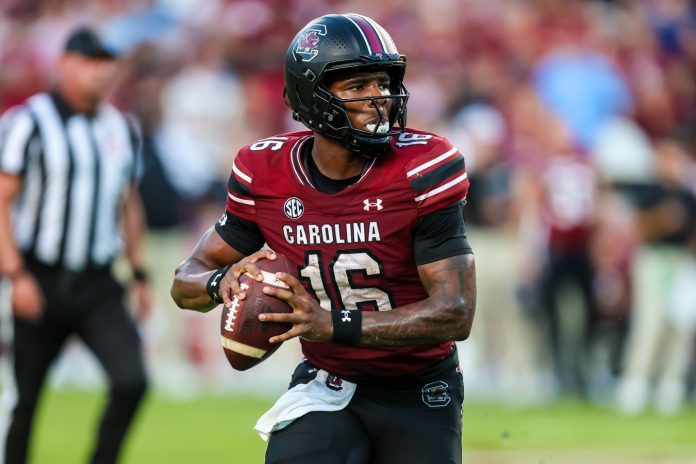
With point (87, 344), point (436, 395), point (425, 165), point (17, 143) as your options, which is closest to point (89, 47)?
point (17, 143)

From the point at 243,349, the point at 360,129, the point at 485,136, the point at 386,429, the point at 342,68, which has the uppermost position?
the point at 342,68

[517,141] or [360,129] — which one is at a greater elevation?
[360,129]

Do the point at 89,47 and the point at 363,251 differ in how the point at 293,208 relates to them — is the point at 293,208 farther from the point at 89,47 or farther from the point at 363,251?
the point at 89,47

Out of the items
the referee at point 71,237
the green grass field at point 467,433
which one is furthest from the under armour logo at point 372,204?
the green grass field at point 467,433

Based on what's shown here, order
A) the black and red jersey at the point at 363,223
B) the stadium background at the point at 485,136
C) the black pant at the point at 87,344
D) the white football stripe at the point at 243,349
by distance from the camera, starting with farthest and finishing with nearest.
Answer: the stadium background at the point at 485,136, the black pant at the point at 87,344, the black and red jersey at the point at 363,223, the white football stripe at the point at 243,349

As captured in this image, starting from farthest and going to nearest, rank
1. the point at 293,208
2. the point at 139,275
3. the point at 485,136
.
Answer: the point at 485,136 < the point at 139,275 < the point at 293,208

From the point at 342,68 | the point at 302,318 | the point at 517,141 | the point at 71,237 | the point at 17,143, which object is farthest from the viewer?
the point at 517,141

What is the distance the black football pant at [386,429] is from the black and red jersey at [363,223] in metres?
0.07

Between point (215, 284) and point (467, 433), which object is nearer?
point (215, 284)

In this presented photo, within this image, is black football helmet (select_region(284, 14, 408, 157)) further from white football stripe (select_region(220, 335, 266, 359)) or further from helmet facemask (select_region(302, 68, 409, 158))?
white football stripe (select_region(220, 335, 266, 359))

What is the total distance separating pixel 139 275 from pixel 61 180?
61 cm

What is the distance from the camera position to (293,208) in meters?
3.75

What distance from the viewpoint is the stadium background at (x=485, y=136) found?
9695 mm

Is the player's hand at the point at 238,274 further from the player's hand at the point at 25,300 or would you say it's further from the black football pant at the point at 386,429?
the player's hand at the point at 25,300
